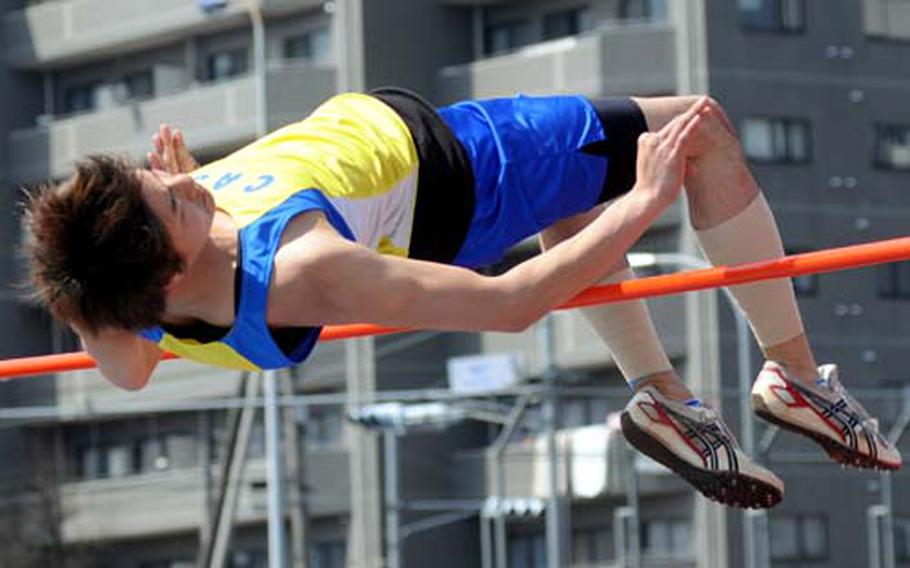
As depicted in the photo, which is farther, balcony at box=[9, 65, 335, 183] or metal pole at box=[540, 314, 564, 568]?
balcony at box=[9, 65, 335, 183]

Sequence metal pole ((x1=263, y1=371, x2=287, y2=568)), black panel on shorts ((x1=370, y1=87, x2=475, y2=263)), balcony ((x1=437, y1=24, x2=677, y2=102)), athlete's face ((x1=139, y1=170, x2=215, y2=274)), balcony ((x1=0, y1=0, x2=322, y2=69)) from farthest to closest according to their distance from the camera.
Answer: balcony ((x1=0, y1=0, x2=322, y2=69))
balcony ((x1=437, y1=24, x2=677, y2=102))
metal pole ((x1=263, y1=371, x2=287, y2=568))
black panel on shorts ((x1=370, y1=87, x2=475, y2=263))
athlete's face ((x1=139, y1=170, x2=215, y2=274))

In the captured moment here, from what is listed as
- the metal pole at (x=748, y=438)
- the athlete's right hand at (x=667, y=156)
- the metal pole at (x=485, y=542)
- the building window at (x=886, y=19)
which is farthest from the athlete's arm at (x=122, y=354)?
the building window at (x=886, y=19)

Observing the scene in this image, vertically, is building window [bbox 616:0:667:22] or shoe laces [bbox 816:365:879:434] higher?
building window [bbox 616:0:667:22]

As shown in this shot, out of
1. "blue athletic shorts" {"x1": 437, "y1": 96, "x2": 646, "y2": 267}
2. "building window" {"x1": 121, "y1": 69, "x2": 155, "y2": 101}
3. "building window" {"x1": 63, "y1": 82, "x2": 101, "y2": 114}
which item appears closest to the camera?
"blue athletic shorts" {"x1": 437, "y1": 96, "x2": 646, "y2": 267}

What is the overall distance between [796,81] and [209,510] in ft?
31.4

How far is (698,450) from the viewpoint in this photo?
Result: 784 centimetres

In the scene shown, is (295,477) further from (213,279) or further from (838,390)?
(213,279)

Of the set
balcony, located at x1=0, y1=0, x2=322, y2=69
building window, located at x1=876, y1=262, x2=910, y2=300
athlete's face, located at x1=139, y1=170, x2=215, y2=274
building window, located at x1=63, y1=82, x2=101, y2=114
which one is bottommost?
athlete's face, located at x1=139, y1=170, x2=215, y2=274

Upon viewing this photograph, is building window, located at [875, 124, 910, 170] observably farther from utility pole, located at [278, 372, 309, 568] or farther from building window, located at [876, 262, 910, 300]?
utility pole, located at [278, 372, 309, 568]

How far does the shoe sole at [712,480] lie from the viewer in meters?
7.82

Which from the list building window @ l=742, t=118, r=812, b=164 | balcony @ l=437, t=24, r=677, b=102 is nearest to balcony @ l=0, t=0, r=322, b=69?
balcony @ l=437, t=24, r=677, b=102

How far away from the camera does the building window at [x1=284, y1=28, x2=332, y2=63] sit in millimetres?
43469

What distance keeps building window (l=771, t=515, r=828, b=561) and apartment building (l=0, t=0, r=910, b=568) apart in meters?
0.03

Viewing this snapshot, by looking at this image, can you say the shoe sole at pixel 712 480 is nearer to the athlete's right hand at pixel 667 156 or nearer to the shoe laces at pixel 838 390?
the shoe laces at pixel 838 390
